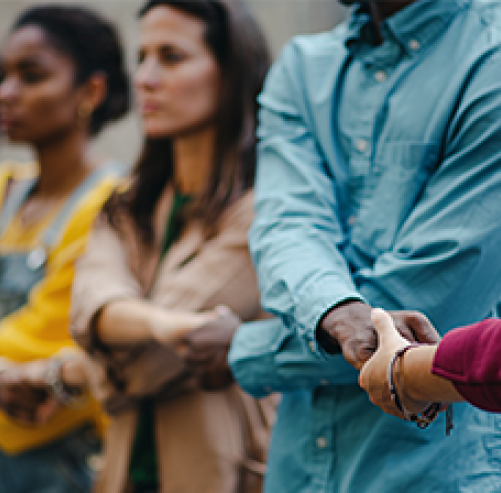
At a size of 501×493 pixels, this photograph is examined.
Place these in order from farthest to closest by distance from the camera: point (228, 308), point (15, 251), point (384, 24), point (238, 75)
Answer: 1. point (15, 251)
2. point (238, 75)
3. point (228, 308)
4. point (384, 24)

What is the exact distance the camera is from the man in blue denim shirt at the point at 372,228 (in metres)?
1.38

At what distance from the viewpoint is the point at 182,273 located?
7.16ft

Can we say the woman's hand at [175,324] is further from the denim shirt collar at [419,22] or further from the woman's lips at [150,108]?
the denim shirt collar at [419,22]

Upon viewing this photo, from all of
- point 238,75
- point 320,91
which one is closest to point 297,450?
point 320,91

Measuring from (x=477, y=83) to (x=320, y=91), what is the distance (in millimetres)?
→ 380

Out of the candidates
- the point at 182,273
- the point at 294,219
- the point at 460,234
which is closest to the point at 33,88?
the point at 182,273

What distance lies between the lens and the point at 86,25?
3.27 m

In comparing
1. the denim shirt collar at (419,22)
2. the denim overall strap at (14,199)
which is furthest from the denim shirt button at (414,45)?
the denim overall strap at (14,199)

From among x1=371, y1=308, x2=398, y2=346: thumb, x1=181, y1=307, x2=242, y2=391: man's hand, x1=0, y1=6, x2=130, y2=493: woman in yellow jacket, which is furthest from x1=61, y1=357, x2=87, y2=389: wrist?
x1=371, y1=308, x2=398, y2=346: thumb

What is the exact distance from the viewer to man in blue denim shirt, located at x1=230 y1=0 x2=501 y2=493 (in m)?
1.38

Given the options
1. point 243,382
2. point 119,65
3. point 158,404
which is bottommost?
point 158,404

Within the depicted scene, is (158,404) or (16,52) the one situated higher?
(16,52)

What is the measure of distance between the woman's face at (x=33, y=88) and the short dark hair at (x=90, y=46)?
5 cm

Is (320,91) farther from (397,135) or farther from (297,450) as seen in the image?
(297,450)
